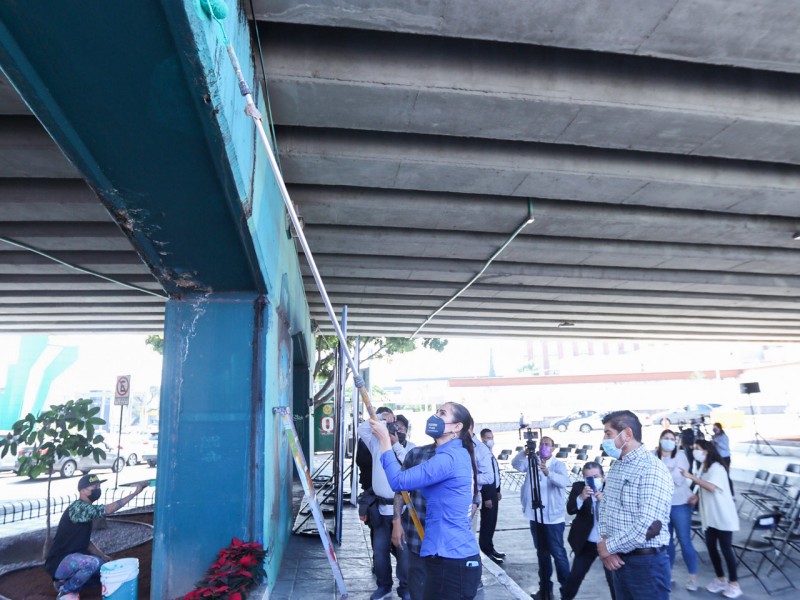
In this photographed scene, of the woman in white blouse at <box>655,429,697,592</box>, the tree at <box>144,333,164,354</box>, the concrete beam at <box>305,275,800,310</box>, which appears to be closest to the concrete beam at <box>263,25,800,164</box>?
the woman in white blouse at <box>655,429,697,592</box>

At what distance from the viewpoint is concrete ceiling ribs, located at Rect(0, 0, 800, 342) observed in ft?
14.6

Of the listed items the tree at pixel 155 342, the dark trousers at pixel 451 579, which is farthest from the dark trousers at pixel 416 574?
the tree at pixel 155 342

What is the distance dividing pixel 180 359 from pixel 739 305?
47.7 ft

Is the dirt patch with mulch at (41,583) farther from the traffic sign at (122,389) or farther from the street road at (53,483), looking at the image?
the street road at (53,483)

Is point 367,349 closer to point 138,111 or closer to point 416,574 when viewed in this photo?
point 416,574

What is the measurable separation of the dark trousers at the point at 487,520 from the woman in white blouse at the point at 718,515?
2.57m

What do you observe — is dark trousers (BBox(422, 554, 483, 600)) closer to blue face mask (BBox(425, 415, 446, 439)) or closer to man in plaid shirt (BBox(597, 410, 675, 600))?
blue face mask (BBox(425, 415, 446, 439))

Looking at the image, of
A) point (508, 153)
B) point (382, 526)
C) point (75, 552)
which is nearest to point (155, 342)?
point (75, 552)

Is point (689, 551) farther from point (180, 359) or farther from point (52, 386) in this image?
point (52, 386)

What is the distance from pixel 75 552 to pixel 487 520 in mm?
5182

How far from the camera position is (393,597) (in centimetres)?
596

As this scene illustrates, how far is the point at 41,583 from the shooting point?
6.96 metres

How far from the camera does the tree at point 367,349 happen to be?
76.2 feet

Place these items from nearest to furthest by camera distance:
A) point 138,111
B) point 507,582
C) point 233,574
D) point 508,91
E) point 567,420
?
point 138,111
point 233,574
point 508,91
point 507,582
point 567,420
